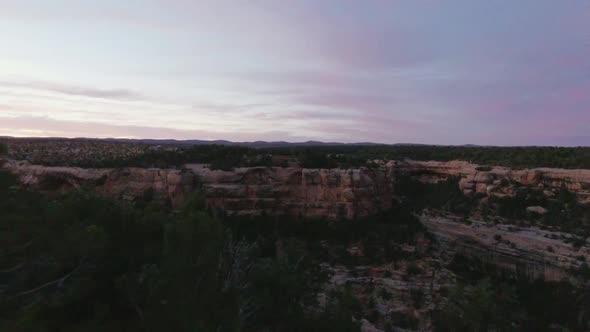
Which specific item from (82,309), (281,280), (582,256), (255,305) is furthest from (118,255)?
(582,256)

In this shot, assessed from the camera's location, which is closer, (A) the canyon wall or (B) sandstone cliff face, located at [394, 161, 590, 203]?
(A) the canyon wall

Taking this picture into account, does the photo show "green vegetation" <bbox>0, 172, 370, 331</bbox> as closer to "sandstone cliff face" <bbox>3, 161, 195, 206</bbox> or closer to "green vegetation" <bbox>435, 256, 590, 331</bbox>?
"green vegetation" <bbox>435, 256, 590, 331</bbox>

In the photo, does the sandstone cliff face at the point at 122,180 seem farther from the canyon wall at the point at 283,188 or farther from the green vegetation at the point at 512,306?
the green vegetation at the point at 512,306

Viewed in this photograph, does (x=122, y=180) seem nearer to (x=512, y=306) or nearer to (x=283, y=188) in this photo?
(x=283, y=188)

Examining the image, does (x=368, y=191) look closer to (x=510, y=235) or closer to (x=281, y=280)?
(x=510, y=235)

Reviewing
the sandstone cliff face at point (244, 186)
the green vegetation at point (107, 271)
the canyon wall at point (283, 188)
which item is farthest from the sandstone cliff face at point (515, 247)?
Answer: the green vegetation at point (107, 271)

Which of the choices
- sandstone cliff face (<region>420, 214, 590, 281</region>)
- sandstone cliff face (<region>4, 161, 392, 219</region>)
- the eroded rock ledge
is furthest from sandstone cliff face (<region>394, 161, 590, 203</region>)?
sandstone cliff face (<region>4, 161, 392, 219</region>)

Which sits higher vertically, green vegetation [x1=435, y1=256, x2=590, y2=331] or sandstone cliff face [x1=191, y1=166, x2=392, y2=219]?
sandstone cliff face [x1=191, y1=166, x2=392, y2=219]

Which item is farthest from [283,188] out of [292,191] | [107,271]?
[107,271]
